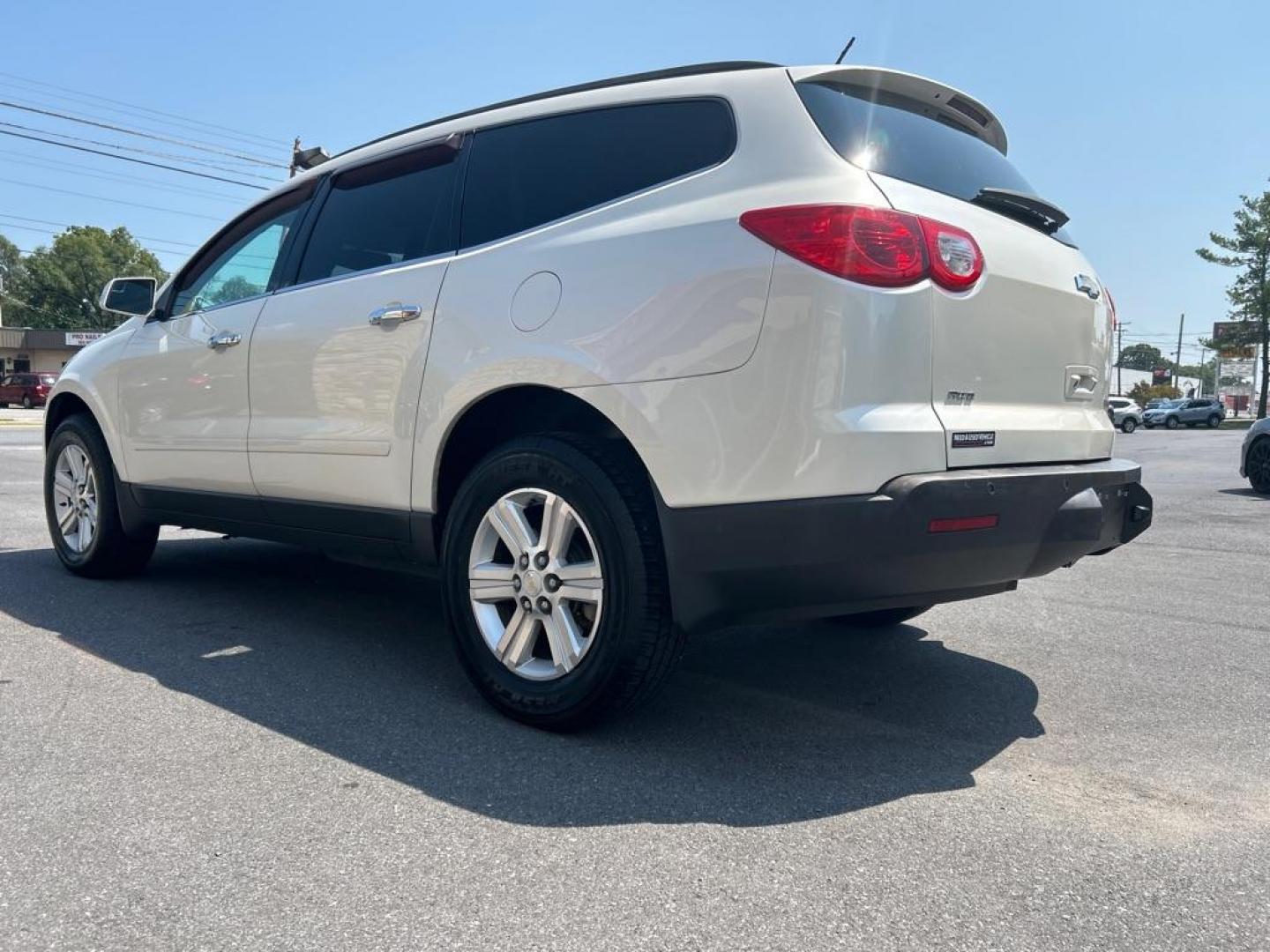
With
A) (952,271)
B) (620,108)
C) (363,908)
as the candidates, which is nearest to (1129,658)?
(952,271)

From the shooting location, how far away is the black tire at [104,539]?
5.06 meters

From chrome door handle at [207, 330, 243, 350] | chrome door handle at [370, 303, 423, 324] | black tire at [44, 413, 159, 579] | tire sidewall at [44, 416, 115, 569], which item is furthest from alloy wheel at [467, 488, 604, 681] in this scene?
tire sidewall at [44, 416, 115, 569]

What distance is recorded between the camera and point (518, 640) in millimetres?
3010

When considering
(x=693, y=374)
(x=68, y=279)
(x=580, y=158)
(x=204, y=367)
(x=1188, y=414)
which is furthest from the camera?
(x=68, y=279)

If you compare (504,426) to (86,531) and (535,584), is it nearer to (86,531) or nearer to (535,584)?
(535,584)

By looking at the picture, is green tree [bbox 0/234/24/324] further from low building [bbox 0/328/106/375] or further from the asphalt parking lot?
the asphalt parking lot

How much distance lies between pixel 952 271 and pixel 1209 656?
2299mm

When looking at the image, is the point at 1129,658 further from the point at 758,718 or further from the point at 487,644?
the point at 487,644

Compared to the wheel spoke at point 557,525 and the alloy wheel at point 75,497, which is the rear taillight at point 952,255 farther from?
the alloy wheel at point 75,497

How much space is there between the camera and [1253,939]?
1.91 metres

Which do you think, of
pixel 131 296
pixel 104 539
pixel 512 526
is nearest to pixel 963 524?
pixel 512 526

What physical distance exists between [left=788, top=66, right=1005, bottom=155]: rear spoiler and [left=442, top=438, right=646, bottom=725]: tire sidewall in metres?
1.29

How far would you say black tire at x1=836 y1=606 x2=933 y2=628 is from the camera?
4152 millimetres

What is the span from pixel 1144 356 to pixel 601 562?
162840 mm
